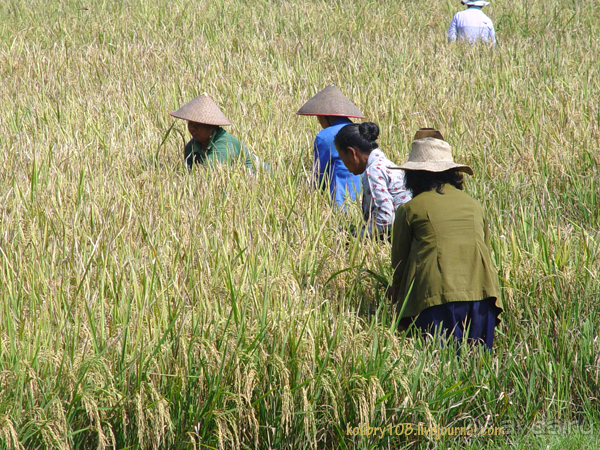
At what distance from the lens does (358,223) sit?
348 cm

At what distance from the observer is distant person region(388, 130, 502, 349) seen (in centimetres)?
262

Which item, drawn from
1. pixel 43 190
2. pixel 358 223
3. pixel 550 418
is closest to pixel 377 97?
pixel 358 223

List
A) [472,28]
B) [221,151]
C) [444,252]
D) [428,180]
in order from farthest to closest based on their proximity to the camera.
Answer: [472,28]
[221,151]
[428,180]
[444,252]

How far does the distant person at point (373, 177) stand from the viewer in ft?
11.2

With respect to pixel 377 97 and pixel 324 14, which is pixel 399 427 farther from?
pixel 324 14

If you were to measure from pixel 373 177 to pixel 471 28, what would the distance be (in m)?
5.01

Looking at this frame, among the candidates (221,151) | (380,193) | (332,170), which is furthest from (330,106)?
(380,193)

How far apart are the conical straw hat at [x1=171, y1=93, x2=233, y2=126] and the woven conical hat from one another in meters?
0.60

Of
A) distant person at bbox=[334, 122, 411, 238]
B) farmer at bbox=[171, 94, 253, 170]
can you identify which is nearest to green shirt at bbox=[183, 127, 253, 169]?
farmer at bbox=[171, 94, 253, 170]

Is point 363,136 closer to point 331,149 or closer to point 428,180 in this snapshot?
point 331,149

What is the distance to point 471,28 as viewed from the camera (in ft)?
25.4

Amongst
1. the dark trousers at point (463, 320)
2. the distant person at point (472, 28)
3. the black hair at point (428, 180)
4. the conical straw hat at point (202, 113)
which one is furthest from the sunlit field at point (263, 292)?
the distant person at point (472, 28)

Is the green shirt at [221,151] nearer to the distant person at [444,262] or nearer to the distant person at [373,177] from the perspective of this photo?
the distant person at [373,177]

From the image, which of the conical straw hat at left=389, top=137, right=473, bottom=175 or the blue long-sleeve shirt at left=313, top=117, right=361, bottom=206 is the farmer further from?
the conical straw hat at left=389, top=137, right=473, bottom=175
